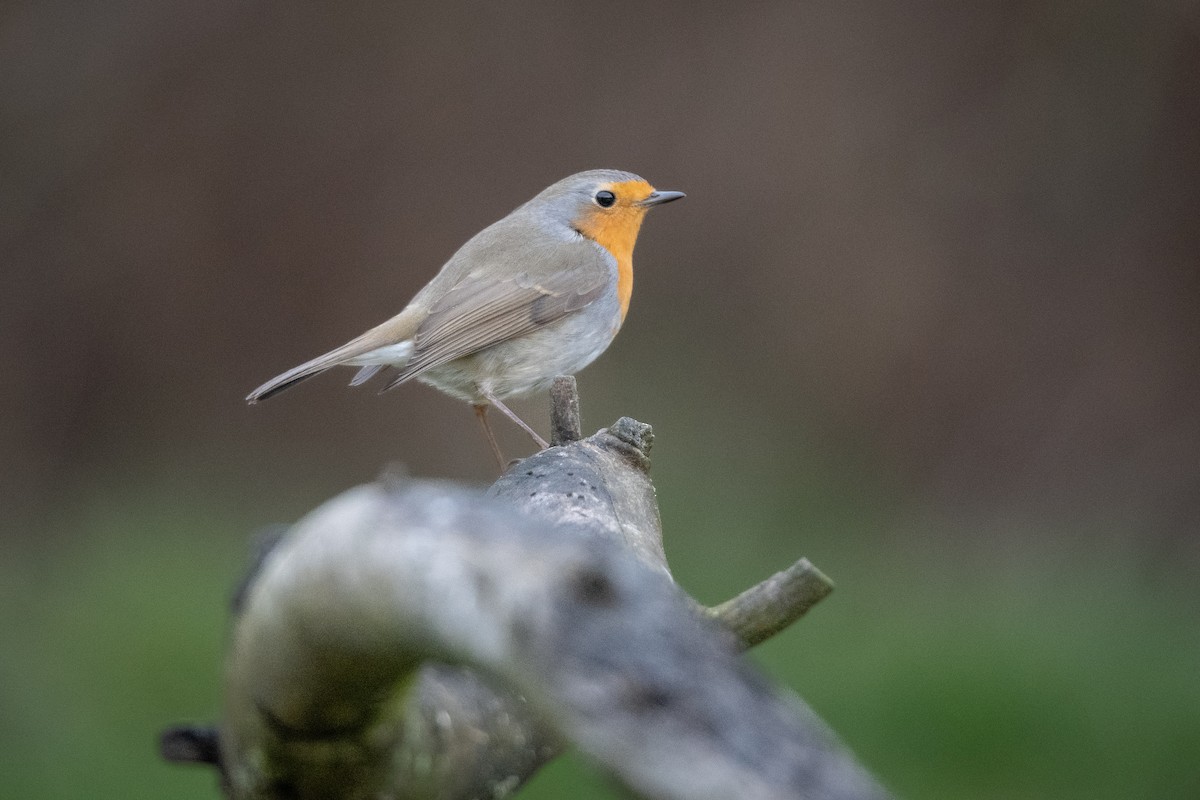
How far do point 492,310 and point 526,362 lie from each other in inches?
8.3

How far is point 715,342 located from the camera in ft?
Result: 28.4

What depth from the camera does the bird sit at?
4.45 metres

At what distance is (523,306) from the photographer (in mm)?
4621

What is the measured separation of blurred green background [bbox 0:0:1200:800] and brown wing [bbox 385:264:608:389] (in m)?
2.18

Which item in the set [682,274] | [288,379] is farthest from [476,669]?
[682,274]

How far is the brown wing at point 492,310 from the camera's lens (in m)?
4.38

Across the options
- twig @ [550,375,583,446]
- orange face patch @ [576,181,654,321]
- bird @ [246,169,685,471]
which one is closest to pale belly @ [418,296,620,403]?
bird @ [246,169,685,471]

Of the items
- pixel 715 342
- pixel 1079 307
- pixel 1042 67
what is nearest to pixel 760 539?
pixel 715 342

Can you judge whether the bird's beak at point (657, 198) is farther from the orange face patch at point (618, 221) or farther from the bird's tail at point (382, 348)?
the bird's tail at point (382, 348)

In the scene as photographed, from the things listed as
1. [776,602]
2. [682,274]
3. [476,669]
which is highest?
[476,669]

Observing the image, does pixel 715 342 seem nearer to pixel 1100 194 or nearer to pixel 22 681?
pixel 1100 194

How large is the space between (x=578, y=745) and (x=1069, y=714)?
187 inches

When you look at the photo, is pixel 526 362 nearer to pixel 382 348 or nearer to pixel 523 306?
pixel 523 306

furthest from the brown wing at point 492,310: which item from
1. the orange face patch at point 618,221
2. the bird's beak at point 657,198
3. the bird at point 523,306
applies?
the bird's beak at point 657,198
